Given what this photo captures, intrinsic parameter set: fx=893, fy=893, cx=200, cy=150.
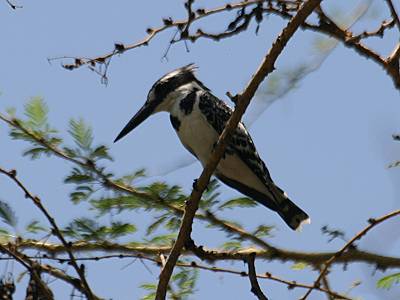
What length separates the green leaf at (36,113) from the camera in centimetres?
441

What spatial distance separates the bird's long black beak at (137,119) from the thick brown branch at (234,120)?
2258 millimetres

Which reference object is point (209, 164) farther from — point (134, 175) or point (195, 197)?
point (134, 175)

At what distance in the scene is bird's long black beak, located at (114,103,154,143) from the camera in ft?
19.9

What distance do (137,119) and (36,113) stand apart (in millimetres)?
1660

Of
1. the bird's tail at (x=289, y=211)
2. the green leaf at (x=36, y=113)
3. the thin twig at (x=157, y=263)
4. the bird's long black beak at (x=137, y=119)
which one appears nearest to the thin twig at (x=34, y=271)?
the thin twig at (x=157, y=263)

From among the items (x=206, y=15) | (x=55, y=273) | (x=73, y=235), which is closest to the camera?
(x=55, y=273)

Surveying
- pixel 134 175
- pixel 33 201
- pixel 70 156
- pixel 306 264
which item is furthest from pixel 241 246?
pixel 33 201

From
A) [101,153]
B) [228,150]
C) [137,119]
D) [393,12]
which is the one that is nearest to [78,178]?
[101,153]

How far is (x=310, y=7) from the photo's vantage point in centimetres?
342

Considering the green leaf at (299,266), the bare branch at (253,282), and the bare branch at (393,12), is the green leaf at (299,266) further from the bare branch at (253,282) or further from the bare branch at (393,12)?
the bare branch at (393,12)

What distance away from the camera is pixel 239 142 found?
17.9 ft

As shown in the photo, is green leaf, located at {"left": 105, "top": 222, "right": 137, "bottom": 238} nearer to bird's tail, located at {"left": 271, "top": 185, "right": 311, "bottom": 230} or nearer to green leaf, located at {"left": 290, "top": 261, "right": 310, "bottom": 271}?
green leaf, located at {"left": 290, "top": 261, "right": 310, "bottom": 271}

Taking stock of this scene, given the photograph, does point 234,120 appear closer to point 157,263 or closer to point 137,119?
point 157,263

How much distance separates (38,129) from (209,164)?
1037mm
